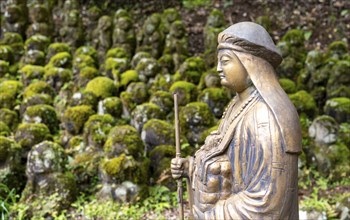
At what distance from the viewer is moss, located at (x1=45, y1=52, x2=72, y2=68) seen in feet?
32.9

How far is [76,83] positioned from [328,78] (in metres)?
4.88

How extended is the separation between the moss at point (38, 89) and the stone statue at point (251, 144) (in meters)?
6.54

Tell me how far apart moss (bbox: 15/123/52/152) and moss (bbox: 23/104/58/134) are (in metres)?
0.52

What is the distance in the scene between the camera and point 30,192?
6449mm

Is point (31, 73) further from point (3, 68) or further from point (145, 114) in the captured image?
point (145, 114)

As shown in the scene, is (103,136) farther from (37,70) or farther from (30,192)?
(37,70)

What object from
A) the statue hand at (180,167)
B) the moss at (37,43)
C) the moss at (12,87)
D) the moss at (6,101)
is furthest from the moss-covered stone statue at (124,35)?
the statue hand at (180,167)

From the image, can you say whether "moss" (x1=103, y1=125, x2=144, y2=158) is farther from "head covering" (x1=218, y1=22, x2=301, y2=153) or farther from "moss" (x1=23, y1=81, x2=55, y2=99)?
"head covering" (x1=218, y1=22, x2=301, y2=153)

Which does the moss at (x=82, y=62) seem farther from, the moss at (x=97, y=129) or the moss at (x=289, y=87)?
the moss at (x=289, y=87)

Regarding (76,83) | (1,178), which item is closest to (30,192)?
(1,178)

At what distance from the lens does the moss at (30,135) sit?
7199mm

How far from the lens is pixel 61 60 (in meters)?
10.0

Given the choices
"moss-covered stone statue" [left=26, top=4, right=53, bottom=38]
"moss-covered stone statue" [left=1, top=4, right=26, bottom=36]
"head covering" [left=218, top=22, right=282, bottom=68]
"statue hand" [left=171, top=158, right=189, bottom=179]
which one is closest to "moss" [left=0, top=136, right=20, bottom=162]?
"statue hand" [left=171, top=158, right=189, bottom=179]

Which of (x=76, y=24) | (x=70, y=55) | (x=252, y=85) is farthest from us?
(x=76, y=24)
